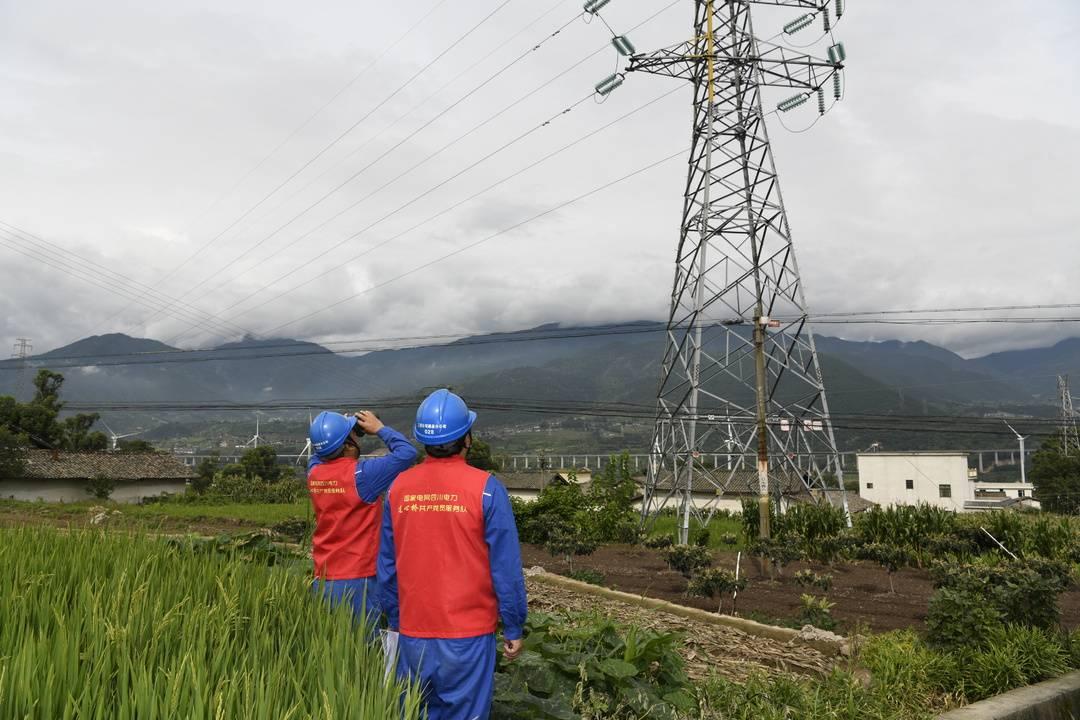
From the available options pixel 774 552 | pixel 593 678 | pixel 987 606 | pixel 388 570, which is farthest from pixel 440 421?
pixel 774 552

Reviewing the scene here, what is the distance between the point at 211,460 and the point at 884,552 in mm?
56825

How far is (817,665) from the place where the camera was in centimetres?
666

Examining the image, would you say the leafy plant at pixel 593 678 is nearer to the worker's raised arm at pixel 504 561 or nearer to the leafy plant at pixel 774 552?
the worker's raised arm at pixel 504 561

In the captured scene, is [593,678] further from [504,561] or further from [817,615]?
[817,615]

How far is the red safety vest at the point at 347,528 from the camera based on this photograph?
5328 mm

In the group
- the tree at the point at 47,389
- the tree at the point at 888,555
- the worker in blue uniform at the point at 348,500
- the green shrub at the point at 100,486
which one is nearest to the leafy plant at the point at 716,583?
the tree at the point at 888,555

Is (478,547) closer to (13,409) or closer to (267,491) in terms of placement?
(267,491)

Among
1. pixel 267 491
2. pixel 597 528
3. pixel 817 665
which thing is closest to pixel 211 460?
pixel 267 491

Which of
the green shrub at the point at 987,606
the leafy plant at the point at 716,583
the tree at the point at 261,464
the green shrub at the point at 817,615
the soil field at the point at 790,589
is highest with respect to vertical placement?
the green shrub at the point at 987,606

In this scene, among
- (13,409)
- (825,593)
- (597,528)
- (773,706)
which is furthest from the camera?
(13,409)

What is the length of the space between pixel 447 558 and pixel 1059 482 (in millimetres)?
75763

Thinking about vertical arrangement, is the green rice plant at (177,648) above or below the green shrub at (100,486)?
above

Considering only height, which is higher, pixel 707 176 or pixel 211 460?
pixel 707 176

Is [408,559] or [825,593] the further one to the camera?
[825,593]
